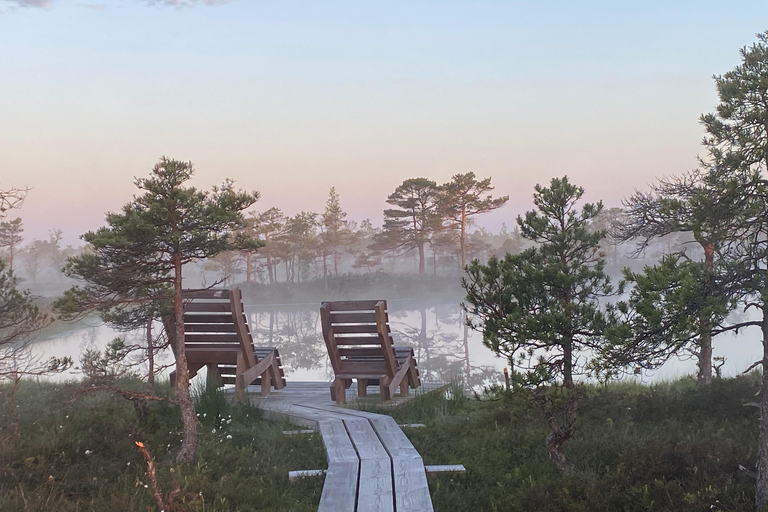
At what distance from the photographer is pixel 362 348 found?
420 inches

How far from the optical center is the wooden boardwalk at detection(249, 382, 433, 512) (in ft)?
17.9

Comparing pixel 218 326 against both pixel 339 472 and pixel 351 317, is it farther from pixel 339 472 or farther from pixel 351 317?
pixel 339 472

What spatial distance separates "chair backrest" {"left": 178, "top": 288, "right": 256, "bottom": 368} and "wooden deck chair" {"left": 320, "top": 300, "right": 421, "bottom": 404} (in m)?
Answer: 1.49

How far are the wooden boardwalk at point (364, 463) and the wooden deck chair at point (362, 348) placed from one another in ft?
3.37

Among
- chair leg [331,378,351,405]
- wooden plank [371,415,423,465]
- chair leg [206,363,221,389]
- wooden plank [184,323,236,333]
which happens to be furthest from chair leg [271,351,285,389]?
wooden plank [371,415,423,465]

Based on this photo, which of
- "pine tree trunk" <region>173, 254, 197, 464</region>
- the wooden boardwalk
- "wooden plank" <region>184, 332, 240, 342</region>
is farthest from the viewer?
"wooden plank" <region>184, 332, 240, 342</region>

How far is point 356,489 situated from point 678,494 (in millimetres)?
3018

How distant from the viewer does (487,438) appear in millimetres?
7949

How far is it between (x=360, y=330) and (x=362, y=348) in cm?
42

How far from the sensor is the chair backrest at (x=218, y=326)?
34.1ft

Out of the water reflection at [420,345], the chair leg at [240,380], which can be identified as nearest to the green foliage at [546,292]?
the chair leg at [240,380]

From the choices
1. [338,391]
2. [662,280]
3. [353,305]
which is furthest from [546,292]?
[338,391]

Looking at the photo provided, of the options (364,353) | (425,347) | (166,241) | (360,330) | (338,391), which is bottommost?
(425,347)

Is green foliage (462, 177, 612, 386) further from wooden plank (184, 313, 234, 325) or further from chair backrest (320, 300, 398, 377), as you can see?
wooden plank (184, 313, 234, 325)
